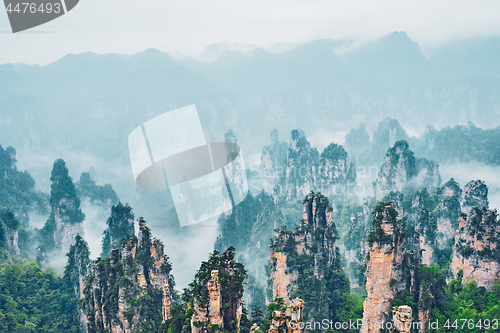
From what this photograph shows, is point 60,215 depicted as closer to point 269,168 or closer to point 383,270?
point 383,270

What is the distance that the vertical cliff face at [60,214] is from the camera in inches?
2469

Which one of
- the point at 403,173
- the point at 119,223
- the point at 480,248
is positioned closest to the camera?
the point at 480,248

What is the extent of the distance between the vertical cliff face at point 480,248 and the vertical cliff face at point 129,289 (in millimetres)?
22039

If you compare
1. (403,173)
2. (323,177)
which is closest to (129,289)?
(403,173)

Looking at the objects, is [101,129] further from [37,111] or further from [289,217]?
[289,217]

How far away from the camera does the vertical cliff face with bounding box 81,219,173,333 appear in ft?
97.5

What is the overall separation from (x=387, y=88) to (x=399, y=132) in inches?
2838

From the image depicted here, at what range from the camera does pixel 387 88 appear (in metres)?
185

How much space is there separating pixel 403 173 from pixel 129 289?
2082 inches

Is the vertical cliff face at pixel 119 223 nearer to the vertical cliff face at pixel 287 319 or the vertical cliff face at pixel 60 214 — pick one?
the vertical cliff face at pixel 60 214

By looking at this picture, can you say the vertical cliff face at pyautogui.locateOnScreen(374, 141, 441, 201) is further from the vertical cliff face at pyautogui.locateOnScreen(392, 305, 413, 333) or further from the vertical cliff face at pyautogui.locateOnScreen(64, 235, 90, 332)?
the vertical cliff face at pyautogui.locateOnScreen(392, 305, 413, 333)

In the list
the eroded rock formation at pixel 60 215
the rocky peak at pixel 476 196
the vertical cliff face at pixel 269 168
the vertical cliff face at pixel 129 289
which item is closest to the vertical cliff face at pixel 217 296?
the vertical cliff face at pixel 129 289

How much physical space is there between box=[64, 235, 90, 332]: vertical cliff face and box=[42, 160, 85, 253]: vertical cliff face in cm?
2011

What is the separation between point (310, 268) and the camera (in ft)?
113
